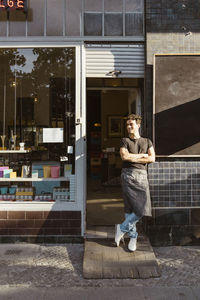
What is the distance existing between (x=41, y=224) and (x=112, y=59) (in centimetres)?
324

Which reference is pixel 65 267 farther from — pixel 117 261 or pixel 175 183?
pixel 175 183

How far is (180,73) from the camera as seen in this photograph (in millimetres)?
5441

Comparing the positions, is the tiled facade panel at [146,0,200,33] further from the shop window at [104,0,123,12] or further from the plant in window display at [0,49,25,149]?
the plant in window display at [0,49,25,149]

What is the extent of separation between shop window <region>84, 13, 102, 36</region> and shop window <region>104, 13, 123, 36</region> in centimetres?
13

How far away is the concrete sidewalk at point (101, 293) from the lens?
3.67 m

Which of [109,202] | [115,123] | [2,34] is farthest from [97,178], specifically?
[2,34]

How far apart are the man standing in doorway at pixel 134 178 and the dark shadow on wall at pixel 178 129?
69 cm

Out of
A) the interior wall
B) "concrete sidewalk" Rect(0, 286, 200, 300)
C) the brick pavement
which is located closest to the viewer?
"concrete sidewalk" Rect(0, 286, 200, 300)

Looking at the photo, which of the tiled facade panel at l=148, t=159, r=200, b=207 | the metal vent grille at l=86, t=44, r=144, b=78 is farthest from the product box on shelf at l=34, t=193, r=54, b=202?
the metal vent grille at l=86, t=44, r=144, b=78

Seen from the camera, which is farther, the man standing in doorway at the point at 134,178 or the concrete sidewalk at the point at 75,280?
the man standing in doorway at the point at 134,178

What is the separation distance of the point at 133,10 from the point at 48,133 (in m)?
2.73

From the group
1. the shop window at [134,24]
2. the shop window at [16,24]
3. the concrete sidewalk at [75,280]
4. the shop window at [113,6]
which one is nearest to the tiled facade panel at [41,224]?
the concrete sidewalk at [75,280]

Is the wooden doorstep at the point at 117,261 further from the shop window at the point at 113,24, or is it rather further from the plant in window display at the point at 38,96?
the shop window at the point at 113,24

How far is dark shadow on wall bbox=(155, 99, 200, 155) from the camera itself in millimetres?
5430
